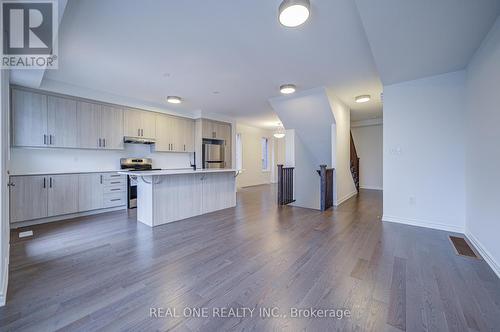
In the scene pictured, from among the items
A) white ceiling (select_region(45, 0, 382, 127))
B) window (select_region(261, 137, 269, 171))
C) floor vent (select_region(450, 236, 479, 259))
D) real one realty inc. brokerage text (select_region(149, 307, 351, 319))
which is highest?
white ceiling (select_region(45, 0, 382, 127))

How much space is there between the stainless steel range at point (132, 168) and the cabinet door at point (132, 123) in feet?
2.13

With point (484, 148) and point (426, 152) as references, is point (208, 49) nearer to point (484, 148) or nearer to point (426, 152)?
point (484, 148)

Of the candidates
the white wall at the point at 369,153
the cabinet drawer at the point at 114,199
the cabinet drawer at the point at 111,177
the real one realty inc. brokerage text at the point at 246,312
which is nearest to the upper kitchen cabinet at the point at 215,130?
the cabinet drawer at the point at 111,177

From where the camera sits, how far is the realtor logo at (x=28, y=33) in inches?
73.3

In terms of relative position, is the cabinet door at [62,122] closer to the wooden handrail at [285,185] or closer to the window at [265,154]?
the wooden handrail at [285,185]

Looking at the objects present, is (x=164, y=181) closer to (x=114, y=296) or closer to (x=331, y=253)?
(x=114, y=296)

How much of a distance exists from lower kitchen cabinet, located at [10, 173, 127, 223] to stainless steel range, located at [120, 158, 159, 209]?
101 mm

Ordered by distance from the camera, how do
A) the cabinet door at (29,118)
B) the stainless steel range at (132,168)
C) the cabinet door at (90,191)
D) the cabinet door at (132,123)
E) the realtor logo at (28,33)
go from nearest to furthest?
the realtor logo at (28,33), the cabinet door at (29,118), the cabinet door at (90,191), the stainless steel range at (132,168), the cabinet door at (132,123)

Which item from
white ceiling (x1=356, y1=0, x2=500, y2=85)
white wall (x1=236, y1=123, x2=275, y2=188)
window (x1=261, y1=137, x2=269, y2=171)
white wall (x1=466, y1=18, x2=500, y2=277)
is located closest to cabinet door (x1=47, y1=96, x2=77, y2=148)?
white ceiling (x1=356, y1=0, x2=500, y2=85)

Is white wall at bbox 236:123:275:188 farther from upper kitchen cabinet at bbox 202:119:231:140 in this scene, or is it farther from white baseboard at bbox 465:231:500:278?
white baseboard at bbox 465:231:500:278

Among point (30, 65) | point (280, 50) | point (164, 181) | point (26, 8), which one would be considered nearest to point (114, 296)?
point (164, 181)

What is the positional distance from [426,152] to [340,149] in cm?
196

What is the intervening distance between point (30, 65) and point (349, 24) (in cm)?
432

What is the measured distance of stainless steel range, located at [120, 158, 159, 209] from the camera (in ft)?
15.7
